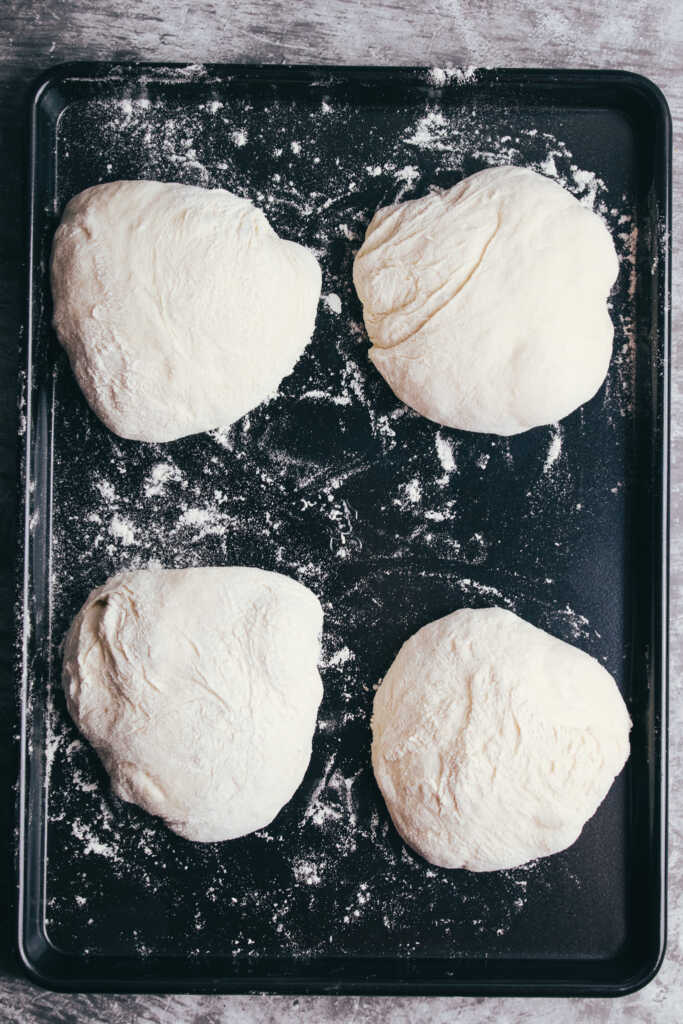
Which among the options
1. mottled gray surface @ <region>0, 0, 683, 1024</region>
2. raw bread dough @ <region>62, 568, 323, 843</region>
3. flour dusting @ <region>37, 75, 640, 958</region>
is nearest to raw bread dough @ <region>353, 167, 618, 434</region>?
flour dusting @ <region>37, 75, 640, 958</region>

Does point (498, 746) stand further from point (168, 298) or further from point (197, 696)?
point (168, 298)

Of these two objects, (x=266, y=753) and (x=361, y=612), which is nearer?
(x=266, y=753)

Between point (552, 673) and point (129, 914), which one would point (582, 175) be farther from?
point (129, 914)

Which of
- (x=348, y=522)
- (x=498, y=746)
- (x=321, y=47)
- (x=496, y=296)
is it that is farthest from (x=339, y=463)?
(x=321, y=47)

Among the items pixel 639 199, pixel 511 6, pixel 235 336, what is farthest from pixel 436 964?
pixel 511 6

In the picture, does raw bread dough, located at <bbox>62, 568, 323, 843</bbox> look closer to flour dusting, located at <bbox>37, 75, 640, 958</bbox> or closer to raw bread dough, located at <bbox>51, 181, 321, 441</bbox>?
flour dusting, located at <bbox>37, 75, 640, 958</bbox>

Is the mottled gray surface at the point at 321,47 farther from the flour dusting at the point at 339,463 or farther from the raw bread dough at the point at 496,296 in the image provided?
the raw bread dough at the point at 496,296
